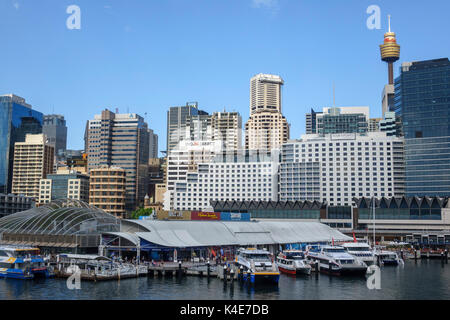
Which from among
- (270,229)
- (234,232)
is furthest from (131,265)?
(270,229)

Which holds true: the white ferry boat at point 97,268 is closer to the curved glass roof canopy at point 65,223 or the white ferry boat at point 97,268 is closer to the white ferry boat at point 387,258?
the curved glass roof canopy at point 65,223

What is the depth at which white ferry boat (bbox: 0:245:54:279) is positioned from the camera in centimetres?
7581

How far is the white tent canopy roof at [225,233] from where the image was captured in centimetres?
9656

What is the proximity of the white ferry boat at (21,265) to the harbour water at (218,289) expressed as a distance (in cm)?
177

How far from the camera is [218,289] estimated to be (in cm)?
7012

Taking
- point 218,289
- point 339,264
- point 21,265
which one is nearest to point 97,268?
point 21,265

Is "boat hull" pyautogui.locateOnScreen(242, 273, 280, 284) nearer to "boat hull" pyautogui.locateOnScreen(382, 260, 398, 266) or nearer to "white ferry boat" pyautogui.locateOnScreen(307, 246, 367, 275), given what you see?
"white ferry boat" pyautogui.locateOnScreen(307, 246, 367, 275)

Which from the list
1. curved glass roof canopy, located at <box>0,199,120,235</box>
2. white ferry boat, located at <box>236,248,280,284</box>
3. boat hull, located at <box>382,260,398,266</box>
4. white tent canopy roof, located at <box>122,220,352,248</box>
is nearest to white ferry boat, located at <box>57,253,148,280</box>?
curved glass roof canopy, located at <box>0,199,120,235</box>

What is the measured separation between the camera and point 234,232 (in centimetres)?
11562

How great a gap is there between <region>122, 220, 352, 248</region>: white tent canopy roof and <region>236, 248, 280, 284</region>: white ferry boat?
63.0 ft

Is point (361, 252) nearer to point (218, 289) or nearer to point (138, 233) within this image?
point (218, 289)

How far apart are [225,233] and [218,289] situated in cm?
4285

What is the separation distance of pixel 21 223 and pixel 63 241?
1261 cm
